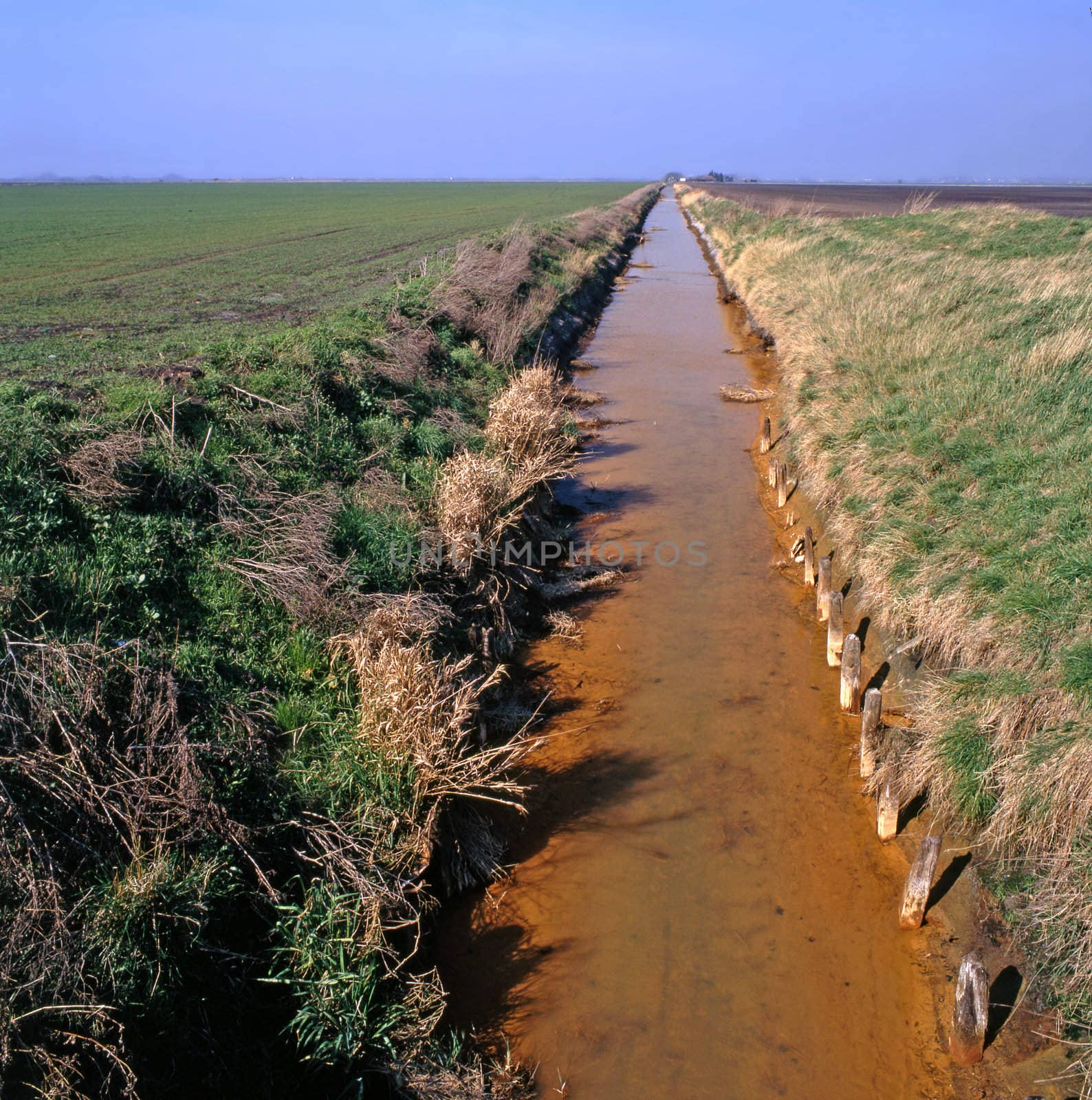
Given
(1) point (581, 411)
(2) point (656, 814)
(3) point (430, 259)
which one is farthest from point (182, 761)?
(3) point (430, 259)

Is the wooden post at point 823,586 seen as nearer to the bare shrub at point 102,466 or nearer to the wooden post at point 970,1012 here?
the wooden post at point 970,1012

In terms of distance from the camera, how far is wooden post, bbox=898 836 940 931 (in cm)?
491

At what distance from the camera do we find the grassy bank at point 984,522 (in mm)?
4711

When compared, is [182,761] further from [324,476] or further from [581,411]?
[581,411]

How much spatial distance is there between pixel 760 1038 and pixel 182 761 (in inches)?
135

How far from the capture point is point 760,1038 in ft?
15.1

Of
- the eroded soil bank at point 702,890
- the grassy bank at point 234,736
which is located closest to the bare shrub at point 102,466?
the grassy bank at point 234,736

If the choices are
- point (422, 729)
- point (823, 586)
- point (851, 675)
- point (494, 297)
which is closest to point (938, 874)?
point (851, 675)

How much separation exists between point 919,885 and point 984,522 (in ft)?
10.8

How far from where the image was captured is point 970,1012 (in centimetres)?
416

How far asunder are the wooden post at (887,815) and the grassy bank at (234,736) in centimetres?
251

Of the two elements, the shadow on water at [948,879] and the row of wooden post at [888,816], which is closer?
the row of wooden post at [888,816]

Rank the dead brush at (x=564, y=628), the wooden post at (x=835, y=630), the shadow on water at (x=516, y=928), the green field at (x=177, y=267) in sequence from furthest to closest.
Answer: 1. the green field at (x=177, y=267)
2. the dead brush at (x=564, y=628)
3. the wooden post at (x=835, y=630)
4. the shadow on water at (x=516, y=928)

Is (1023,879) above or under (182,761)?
under
